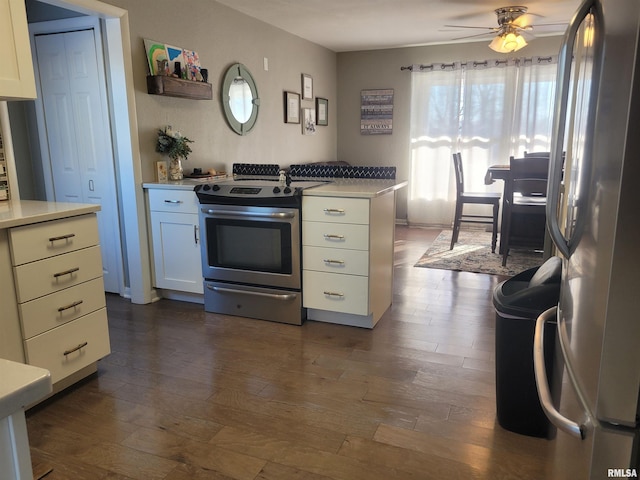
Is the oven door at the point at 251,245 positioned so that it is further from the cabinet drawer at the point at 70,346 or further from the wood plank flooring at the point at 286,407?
the cabinet drawer at the point at 70,346

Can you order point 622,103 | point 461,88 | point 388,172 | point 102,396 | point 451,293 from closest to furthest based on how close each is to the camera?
point 622,103 < point 102,396 < point 388,172 < point 451,293 < point 461,88

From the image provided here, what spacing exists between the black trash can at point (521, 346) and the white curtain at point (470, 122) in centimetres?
454

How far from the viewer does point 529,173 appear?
4.34 metres

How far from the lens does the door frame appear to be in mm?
3207

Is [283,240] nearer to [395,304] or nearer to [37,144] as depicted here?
[395,304]

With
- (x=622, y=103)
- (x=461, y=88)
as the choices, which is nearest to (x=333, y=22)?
(x=461, y=88)

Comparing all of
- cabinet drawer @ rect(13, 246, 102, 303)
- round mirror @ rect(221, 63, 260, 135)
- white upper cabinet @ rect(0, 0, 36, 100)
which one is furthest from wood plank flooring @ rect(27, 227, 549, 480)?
round mirror @ rect(221, 63, 260, 135)

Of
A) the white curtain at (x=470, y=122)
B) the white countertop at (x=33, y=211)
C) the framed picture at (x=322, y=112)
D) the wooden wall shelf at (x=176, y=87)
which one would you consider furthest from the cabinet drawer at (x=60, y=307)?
the white curtain at (x=470, y=122)

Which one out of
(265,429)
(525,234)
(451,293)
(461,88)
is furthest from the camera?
(461,88)

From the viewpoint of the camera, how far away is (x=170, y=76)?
3451 mm

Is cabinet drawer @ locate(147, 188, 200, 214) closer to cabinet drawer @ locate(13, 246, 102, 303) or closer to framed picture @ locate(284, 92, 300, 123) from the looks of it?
cabinet drawer @ locate(13, 246, 102, 303)

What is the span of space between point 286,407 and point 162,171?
2.17 metres

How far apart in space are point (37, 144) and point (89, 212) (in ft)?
6.59

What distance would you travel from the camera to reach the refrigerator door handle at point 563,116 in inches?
36.2
